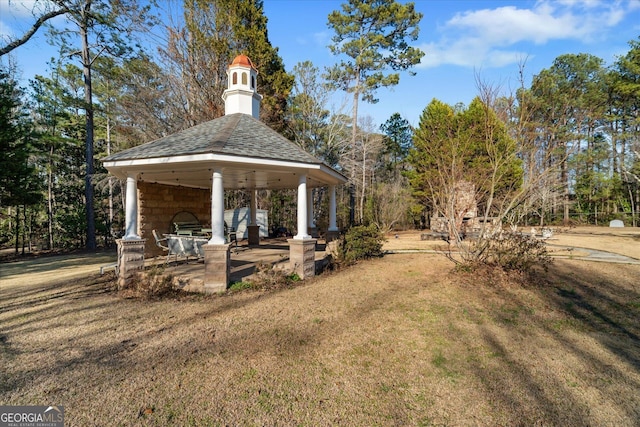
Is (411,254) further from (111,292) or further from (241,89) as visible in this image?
(111,292)

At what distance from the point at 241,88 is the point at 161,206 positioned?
4519mm

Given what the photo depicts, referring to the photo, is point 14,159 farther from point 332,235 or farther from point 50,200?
point 332,235

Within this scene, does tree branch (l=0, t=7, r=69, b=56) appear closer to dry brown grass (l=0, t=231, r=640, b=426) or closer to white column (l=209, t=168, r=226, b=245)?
dry brown grass (l=0, t=231, r=640, b=426)

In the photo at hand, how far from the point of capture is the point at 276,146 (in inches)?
295

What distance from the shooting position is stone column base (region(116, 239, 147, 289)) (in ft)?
21.3

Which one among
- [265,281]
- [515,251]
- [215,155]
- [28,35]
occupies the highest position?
[28,35]

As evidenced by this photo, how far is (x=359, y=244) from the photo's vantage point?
9.16 metres

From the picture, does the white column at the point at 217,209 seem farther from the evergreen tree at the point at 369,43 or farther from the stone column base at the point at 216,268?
the evergreen tree at the point at 369,43

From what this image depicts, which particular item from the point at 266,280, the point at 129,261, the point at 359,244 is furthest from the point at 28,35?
the point at 359,244

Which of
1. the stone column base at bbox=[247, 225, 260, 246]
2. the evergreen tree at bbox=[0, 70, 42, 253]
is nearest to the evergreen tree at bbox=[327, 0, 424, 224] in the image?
the stone column base at bbox=[247, 225, 260, 246]

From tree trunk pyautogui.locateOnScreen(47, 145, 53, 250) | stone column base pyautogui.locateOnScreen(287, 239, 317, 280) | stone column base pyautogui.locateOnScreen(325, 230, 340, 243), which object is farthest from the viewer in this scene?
tree trunk pyautogui.locateOnScreen(47, 145, 53, 250)

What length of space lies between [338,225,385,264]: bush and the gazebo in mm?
1771

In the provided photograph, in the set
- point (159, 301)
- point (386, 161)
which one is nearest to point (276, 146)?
point (159, 301)

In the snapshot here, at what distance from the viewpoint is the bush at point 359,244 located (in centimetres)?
904
